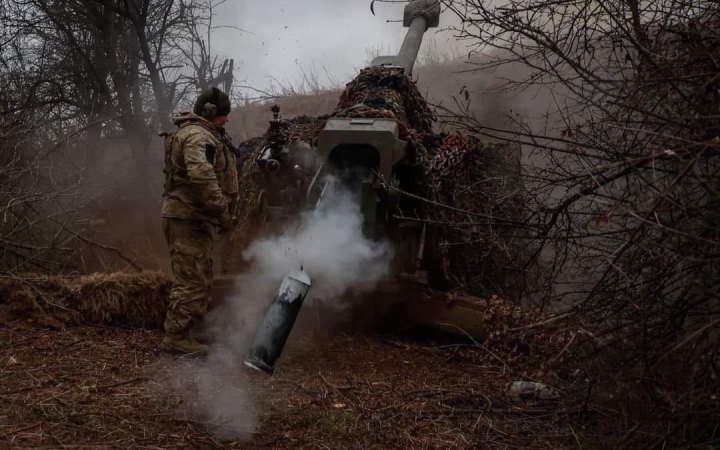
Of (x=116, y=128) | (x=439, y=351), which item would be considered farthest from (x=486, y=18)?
(x=116, y=128)

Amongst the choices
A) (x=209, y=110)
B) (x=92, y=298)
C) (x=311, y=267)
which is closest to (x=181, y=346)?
(x=92, y=298)

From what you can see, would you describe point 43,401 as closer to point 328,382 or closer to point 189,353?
point 189,353

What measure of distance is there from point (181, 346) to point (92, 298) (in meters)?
1.22

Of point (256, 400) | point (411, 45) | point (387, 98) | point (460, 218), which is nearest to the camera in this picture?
point (256, 400)

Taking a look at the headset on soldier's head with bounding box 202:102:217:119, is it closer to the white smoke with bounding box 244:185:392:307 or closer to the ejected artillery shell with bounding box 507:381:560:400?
the white smoke with bounding box 244:185:392:307

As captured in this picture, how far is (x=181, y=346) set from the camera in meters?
5.97

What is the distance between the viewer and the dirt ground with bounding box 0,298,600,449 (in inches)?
171

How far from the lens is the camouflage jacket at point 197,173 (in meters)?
5.83

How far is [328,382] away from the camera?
5.45 meters

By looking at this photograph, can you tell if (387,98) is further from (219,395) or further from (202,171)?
(219,395)

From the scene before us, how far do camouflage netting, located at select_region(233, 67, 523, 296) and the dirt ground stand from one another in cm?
139

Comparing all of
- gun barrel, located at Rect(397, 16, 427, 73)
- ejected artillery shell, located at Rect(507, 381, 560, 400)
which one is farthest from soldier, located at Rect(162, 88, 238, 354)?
gun barrel, located at Rect(397, 16, 427, 73)

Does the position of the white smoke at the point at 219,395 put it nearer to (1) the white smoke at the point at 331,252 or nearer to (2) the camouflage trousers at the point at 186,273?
(2) the camouflage trousers at the point at 186,273

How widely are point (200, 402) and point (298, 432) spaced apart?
75cm
